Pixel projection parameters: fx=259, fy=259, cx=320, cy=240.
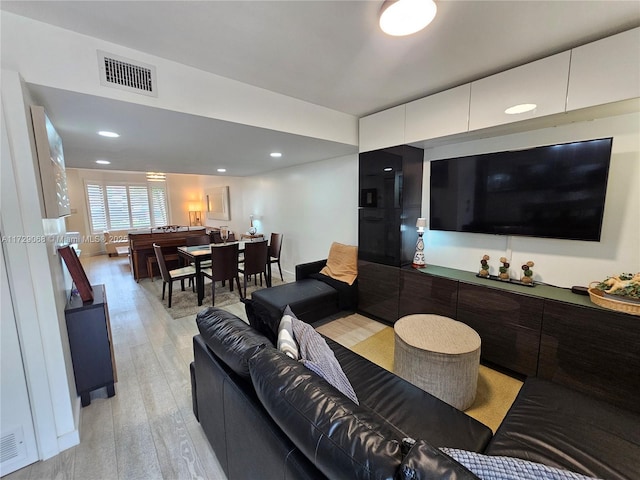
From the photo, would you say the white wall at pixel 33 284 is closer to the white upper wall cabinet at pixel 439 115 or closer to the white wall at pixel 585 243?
the white upper wall cabinet at pixel 439 115

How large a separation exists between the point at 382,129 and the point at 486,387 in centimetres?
261

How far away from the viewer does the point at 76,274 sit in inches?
75.1

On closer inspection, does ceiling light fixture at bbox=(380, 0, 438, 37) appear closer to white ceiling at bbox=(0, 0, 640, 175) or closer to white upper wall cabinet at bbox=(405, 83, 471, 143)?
white ceiling at bbox=(0, 0, 640, 175)

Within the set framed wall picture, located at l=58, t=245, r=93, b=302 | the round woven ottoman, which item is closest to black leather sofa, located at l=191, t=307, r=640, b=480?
the round woven ottoman

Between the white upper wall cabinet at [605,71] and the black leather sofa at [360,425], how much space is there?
5.96 feet

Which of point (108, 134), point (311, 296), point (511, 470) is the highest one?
point (108, 134)

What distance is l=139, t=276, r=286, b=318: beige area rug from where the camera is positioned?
3582 mm

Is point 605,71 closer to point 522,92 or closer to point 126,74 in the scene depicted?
point 522,92

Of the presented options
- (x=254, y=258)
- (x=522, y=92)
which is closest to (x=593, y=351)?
(x=522, y=92)

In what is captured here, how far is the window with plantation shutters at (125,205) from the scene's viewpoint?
7.46 metres

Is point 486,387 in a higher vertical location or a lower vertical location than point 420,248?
lower

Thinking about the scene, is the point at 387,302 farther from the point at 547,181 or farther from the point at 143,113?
Result: the point at 143,113

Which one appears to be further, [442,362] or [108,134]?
[108,134]

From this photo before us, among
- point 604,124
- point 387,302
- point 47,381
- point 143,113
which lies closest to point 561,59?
point 604,124
